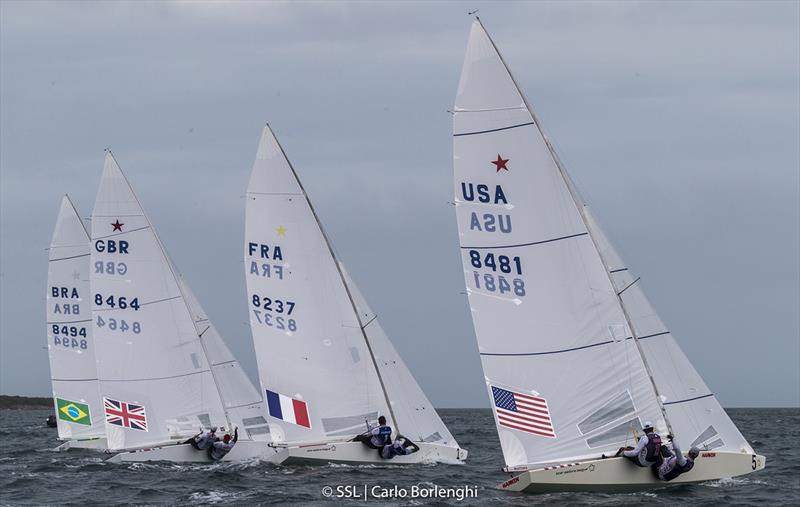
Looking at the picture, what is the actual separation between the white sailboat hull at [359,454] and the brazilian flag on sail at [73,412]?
1686cm

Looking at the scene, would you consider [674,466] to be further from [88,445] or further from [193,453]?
[88,445]

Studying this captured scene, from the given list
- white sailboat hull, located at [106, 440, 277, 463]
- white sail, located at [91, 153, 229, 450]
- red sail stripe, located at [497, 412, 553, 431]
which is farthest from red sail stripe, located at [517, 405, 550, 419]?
white sail, located at [91, 153, 229, 450]

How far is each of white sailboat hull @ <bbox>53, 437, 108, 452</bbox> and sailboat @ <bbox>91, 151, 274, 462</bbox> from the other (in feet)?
17.7

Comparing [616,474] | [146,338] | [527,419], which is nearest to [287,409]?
[146,338]

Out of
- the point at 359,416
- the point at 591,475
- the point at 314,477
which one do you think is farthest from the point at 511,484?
the point at 359,416

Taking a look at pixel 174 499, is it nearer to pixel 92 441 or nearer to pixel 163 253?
pixel 163 253

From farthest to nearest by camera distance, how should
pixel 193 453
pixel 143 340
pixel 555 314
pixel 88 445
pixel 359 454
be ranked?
pixel 88 445
pixel 143 340
pixel 193 453
pixel 359 454
pixel 555 314

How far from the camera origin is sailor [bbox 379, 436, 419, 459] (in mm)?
34812

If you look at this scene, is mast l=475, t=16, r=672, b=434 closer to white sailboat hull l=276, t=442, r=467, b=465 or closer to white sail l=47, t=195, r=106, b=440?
white sailboat hull l=276, t=442, r=467, b=465

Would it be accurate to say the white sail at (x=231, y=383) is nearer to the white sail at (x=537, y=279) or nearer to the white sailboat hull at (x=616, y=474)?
the white sail at (x=537, y=279)

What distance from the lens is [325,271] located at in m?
37.4

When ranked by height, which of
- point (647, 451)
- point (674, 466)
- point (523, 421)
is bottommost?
point (674, 466)

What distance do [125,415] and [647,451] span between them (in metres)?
20.2

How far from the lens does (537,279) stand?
27719 millimetres
